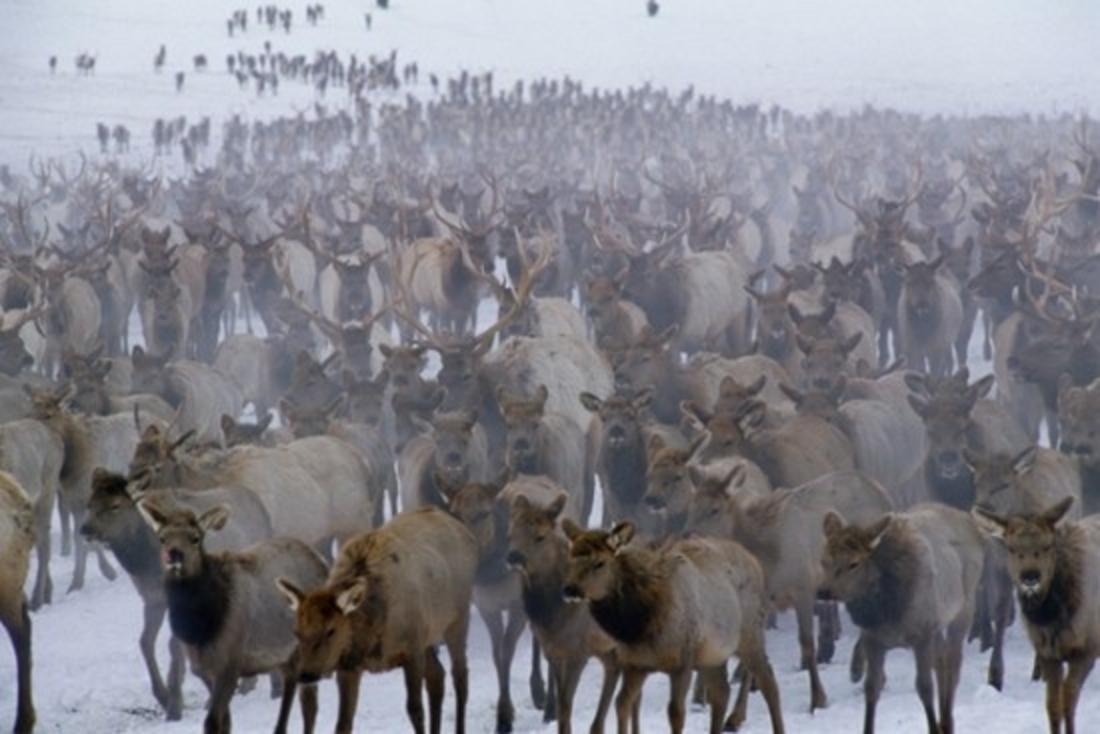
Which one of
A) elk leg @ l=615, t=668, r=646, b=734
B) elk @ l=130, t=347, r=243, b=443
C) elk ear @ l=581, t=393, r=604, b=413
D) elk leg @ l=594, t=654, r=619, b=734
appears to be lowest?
elk leg @ l=594, t=654, r=619, b=734

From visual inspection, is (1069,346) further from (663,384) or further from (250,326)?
(250,326)

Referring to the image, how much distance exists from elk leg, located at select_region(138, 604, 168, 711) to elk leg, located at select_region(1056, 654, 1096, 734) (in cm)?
551

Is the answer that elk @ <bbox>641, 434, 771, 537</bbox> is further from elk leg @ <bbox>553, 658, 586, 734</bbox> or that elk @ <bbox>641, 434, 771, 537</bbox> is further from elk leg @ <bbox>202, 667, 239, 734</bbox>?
elk leg @ <bbox>202, 667, 239, 734</bbox>

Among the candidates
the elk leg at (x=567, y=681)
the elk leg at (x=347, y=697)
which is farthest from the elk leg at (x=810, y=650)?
the elk leg at (x=347, y=697)

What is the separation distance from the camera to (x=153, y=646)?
1152cm

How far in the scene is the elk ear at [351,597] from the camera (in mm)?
8664

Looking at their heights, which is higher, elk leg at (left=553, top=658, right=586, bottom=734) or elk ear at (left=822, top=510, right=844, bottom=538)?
elk ear at (left=822, top=510, right=844, bottom=538)

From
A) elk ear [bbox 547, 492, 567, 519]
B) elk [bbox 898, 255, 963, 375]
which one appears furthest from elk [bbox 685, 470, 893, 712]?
elk [bbox 898, 255, 963, 375]

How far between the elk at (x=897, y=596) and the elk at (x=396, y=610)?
81.7 inches

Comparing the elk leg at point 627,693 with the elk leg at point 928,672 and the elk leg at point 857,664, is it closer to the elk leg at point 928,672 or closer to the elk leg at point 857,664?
the elk leg at point 928,672

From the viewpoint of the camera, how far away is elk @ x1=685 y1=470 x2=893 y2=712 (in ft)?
36.8

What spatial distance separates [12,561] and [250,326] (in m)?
15.6

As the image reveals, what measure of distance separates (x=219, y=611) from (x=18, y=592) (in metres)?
2.00

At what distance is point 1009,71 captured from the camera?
87.5m
